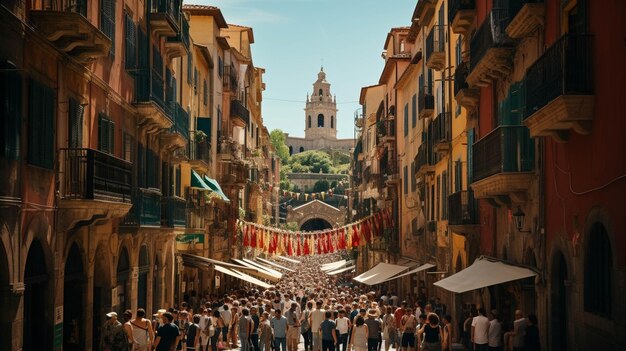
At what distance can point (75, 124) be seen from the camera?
19.7 metres

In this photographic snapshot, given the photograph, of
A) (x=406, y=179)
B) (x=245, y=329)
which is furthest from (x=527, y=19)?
(x=406, y=179)

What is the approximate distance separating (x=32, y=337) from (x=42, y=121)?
4000 mm

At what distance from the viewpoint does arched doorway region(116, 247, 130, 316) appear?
2539cm

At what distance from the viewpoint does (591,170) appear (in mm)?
16531

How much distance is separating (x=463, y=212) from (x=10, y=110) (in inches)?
648

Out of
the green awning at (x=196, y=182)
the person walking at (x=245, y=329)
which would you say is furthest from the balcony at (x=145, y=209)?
the green awning at (x=196, y=182)

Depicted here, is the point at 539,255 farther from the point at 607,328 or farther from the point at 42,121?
the point at 42,121

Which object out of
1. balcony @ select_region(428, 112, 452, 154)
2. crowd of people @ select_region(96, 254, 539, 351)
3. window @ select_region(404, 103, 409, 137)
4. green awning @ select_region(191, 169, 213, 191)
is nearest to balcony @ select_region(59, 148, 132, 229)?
crowd of people @ select_region(96, 254, 539, 351)

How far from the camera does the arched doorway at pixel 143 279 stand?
94.7 feet

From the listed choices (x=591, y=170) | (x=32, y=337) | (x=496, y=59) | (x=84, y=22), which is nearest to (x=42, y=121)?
(x=84, y=22)

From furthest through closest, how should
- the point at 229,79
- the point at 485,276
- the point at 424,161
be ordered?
the point at 229,79, the point at 424,161, the point at 485,276

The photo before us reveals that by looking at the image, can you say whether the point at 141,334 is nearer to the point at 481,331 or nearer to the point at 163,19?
the point at 481,331

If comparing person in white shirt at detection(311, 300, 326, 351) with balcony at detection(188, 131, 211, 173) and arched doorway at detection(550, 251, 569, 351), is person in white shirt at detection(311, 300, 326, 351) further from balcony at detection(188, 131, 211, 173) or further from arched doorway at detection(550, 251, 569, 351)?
balcony at detection(188, 131, 211, 173)

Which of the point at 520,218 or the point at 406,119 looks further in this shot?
the point at 406,119
